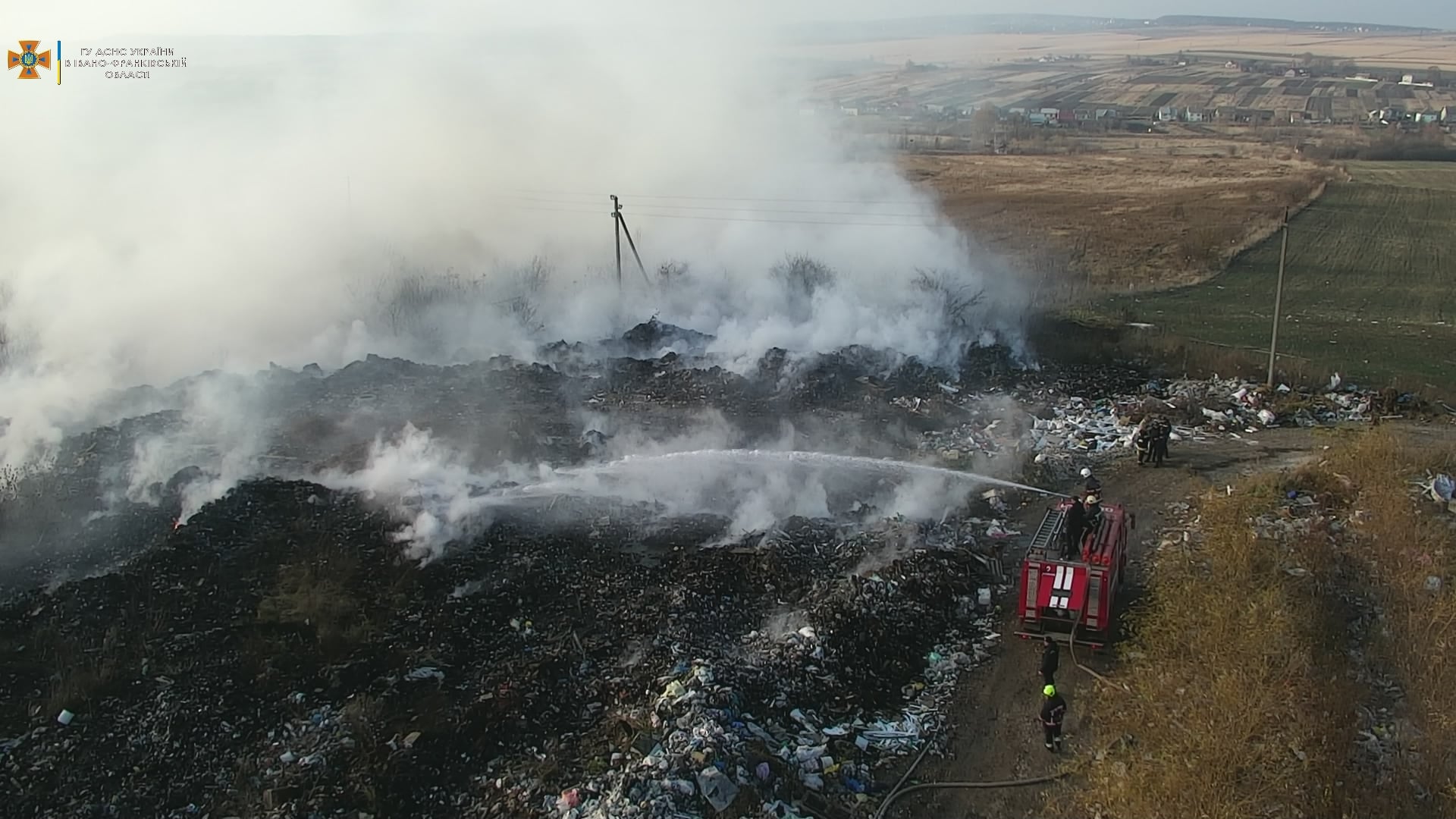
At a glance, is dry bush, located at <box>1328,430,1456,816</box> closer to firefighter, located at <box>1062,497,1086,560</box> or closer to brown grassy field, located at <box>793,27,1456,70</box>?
firefighter, located at <box>1062,497,1086,560</box>

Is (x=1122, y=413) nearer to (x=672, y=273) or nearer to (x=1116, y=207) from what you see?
(x=672, y=273)

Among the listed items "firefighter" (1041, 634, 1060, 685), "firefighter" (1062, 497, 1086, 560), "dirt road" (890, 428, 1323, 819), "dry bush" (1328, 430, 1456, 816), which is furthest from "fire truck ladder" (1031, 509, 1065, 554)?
"dry bush" (1328, 430, 1456, 816)

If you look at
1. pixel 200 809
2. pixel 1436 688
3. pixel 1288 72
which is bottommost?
pixel 200 809

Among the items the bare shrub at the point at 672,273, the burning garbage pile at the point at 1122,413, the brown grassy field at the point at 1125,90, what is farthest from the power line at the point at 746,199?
the brown grassy field at the point at 1125,90

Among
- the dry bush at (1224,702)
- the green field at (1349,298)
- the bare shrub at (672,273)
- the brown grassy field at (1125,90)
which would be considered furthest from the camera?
the brown grassy field at (1125,90)

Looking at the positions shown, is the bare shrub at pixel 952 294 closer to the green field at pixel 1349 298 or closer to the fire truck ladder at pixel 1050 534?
the green field at pixel 1349 298

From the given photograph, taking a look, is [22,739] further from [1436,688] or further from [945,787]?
[1436,688]

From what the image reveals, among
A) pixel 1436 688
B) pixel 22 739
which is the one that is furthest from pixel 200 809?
pixel 1436 688
